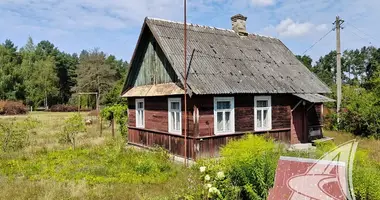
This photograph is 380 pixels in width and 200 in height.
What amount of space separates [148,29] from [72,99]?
49.6 meters

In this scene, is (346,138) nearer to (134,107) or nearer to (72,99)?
(134,107)

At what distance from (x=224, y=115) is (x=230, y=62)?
2.66 meters

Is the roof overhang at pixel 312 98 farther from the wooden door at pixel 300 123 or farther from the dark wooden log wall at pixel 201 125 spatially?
the wooden door at pixel 300 123

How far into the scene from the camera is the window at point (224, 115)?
38.0 feet

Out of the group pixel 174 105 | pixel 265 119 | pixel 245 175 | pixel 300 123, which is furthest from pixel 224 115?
pixel 245 175

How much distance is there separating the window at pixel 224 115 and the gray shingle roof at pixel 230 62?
549 millimetres

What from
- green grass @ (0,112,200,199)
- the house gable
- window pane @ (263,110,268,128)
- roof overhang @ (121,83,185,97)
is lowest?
green grass @ (0,112,200,199)

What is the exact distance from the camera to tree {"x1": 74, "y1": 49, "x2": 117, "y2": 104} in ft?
176

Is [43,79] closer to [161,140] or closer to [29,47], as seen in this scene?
[29,47]

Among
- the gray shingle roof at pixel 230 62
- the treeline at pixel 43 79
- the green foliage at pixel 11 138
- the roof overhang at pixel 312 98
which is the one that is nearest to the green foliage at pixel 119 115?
the green foliage at pixel 11 138

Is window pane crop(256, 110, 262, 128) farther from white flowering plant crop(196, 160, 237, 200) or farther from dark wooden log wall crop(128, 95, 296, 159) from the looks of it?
white flowering plant crop(196, 160, 237, 200)

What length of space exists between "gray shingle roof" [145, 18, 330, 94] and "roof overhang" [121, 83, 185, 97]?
2.45 feet

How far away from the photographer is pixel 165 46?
12383mm

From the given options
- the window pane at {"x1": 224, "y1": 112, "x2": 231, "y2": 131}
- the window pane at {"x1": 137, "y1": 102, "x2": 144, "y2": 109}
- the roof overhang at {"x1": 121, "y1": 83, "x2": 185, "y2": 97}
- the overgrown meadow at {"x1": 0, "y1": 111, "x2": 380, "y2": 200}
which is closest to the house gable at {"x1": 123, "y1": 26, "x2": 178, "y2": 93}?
the roof overhang at {"x1": 121, "y1": 83, "x2": 185, "y2": 97}
